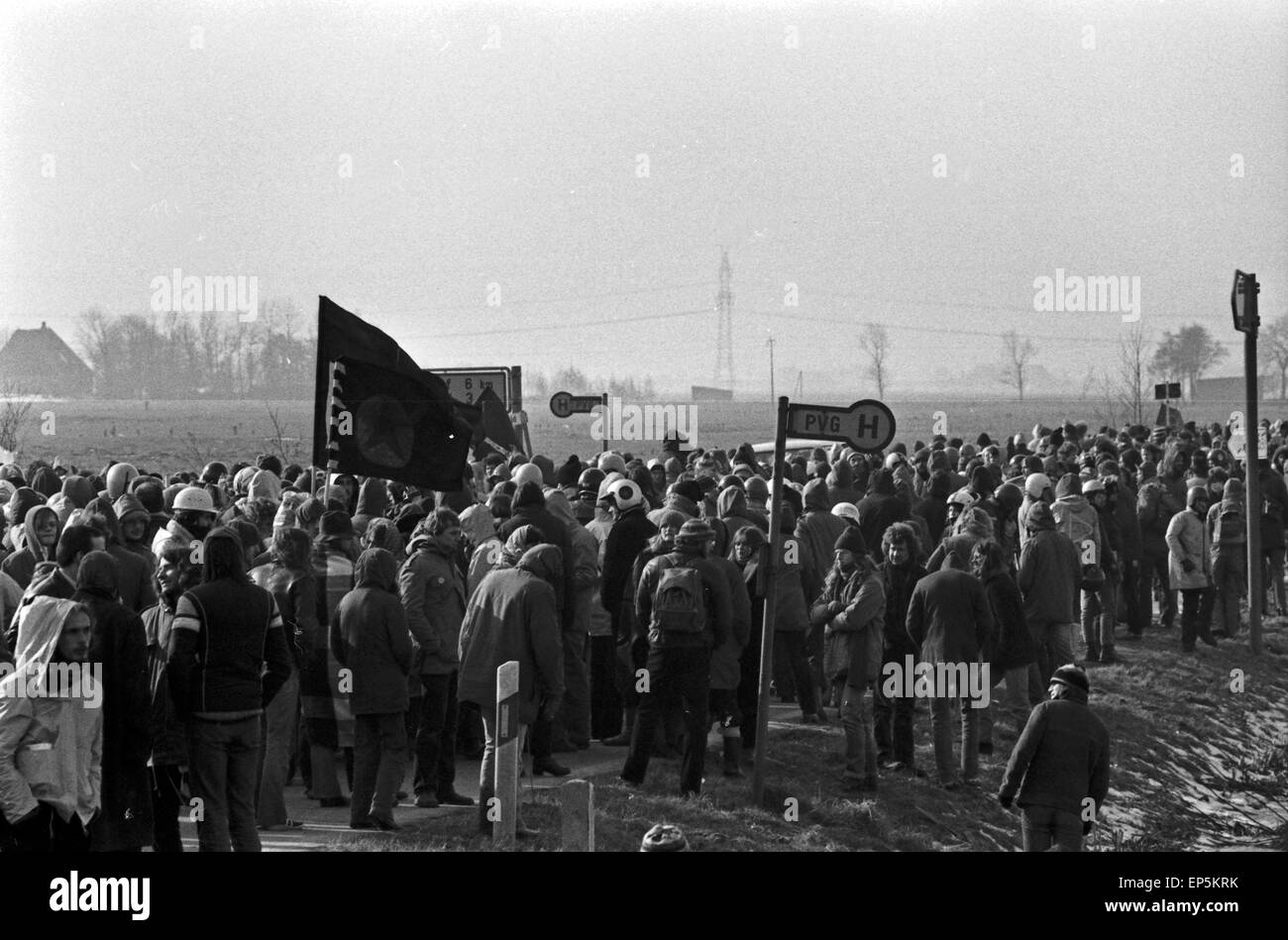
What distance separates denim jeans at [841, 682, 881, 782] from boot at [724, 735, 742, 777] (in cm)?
82

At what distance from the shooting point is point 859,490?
1917 centimetres

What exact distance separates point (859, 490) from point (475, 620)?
30.7 ft

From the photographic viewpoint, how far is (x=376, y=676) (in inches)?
400

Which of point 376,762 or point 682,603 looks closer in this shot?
point 376,762

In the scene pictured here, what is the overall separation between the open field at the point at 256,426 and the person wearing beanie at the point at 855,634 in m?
34.3

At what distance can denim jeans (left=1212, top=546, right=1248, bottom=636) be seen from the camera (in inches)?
776

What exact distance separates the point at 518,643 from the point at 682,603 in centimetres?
134

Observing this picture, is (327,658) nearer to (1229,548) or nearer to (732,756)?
(732,756)

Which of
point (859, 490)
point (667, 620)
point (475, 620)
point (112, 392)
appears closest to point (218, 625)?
point (475, 620)

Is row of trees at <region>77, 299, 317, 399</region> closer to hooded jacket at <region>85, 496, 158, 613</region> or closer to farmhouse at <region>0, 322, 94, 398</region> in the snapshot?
farmhouse at <region>0, 322, 94, 398</region>

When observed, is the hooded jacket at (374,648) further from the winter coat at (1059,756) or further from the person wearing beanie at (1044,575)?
the person wearing beanie at (1044,575)

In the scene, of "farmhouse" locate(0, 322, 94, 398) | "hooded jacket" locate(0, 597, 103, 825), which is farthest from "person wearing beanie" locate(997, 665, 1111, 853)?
"farmhouse" locate(0, 322, 94, 398)

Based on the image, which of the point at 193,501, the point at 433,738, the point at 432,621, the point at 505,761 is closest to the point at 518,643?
the point at 432,621

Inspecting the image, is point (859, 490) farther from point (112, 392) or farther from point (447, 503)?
point (112, 392)
